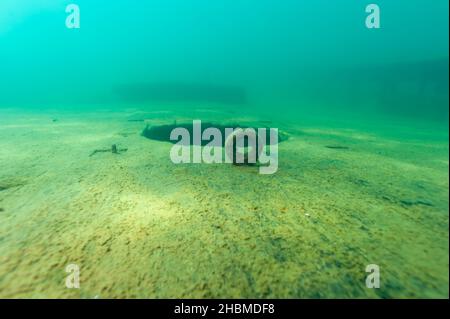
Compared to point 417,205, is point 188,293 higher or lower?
lower

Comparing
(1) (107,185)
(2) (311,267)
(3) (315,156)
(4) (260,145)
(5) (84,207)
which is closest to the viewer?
(2) (311,267)

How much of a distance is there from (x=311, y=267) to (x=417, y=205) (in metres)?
2.00

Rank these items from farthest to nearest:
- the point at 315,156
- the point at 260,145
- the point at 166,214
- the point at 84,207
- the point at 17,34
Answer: the point at 17,34, the point at 315,156, the point at 260,145, the point at 84,207, the point at 166,214

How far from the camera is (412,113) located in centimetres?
2289

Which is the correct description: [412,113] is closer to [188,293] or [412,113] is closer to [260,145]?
[260,145]

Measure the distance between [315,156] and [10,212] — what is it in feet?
18.3

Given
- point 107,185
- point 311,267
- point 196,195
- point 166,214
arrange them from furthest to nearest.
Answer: point 107,185 → point 196,195 → point 166,214 → point 311,267

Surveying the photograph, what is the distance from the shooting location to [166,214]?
327 centimetres

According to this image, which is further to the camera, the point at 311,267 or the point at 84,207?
the point at 84,207
